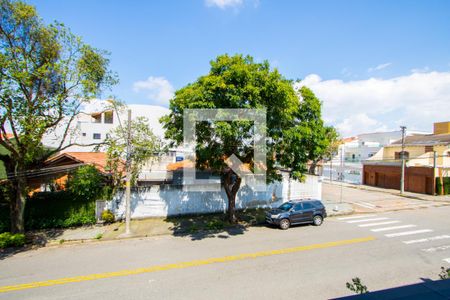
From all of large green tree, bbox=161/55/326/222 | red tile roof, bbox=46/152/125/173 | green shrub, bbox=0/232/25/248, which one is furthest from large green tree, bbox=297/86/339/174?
green shrub, bbox=0/232/25/248

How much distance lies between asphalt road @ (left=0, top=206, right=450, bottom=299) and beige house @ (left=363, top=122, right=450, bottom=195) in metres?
15.6

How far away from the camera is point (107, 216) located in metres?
15.3

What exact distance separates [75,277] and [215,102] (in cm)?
860

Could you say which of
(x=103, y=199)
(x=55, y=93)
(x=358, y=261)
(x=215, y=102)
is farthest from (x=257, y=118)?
(x=103, y=199)

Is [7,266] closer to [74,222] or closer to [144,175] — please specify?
[74,222]

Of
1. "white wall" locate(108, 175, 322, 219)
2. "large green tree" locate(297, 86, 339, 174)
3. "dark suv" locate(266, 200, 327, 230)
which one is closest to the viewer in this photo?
"large green tree" locate(297, 86, 339, 174)

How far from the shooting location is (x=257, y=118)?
10.9 metres

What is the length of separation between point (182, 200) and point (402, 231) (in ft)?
44.2

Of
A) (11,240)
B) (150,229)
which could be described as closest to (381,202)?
(150,229)

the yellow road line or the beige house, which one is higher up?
the beige house

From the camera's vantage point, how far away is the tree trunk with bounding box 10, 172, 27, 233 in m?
12.4

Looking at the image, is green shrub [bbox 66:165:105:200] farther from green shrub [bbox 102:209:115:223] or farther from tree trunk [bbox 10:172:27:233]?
tree trunk [bbox 10:172:27:233]

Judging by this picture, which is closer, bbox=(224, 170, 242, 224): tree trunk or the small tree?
bbox=(224, 170, 242, 224): tree trunk

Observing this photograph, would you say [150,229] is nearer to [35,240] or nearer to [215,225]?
[215,225]
